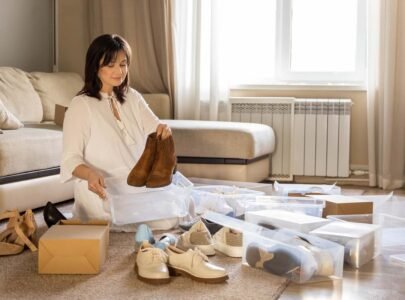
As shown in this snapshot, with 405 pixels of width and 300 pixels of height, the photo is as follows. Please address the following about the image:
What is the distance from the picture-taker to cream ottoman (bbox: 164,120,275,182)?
4160 mm

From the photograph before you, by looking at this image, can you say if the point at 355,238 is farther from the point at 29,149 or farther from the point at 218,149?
the point at 218,149

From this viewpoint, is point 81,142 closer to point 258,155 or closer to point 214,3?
point 258,155

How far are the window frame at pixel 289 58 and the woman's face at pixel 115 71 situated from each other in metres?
2.33

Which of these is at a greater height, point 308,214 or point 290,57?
point 290,57

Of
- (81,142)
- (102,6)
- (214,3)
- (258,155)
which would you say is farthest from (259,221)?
(102,6)

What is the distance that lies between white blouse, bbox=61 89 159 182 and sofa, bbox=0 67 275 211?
0.44 metres

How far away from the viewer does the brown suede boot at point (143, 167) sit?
281 cm

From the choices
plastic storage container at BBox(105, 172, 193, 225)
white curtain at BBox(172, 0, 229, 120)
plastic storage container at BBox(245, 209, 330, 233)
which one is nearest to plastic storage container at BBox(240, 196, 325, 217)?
plastic storage container at BBox(245, 209, 330, 233)

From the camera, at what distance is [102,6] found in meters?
5.16

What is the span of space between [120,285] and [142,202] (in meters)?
0.79

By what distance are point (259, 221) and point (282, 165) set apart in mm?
2227

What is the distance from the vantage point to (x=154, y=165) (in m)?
2.84

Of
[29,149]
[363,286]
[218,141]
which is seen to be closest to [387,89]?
[218,141]

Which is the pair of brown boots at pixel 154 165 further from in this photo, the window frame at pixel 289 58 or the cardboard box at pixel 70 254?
the window frame at pixel 289 58
